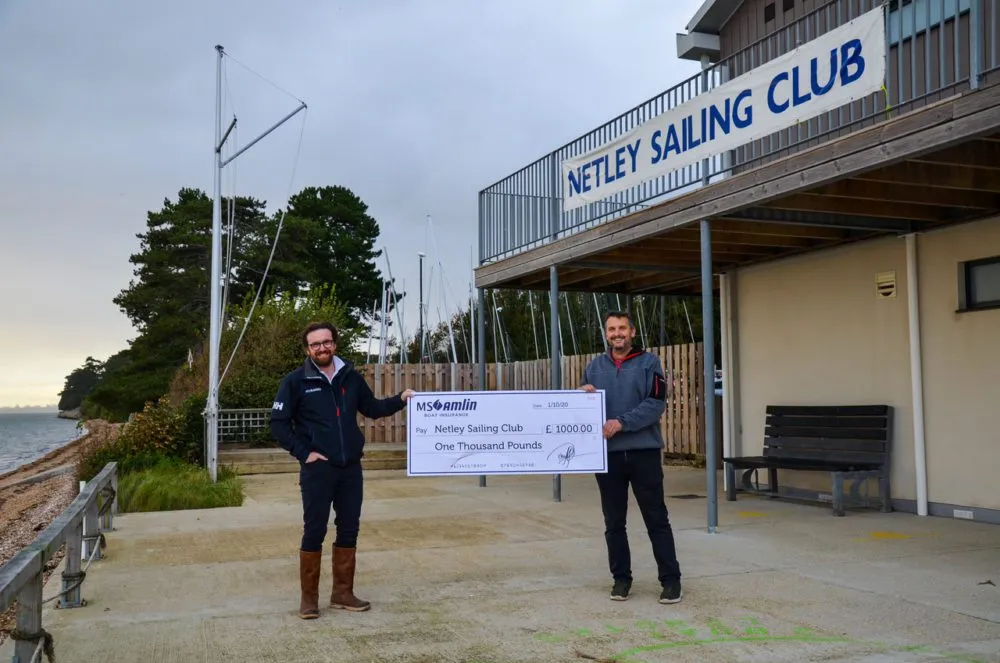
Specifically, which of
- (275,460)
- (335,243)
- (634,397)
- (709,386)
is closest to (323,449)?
(634,397)

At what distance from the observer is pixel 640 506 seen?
6051mm

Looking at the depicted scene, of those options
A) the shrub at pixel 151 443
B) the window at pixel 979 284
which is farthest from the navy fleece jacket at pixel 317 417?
the shrub at pixel 151 443

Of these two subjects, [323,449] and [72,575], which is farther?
[72,575]

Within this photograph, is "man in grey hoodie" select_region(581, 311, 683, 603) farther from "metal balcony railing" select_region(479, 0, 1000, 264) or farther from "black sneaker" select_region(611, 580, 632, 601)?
"metal balcony railing" select_region(479, 0, 1000, 264)

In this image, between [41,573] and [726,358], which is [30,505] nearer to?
[726,358]

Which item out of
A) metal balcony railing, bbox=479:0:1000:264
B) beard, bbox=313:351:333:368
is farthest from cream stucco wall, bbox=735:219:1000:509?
beard, bbox=313:351:333:368

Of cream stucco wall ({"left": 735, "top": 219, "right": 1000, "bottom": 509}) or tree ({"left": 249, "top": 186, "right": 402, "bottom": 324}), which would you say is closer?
cream stucco wall ({"left": 735, "top": 219, "right": 1000, "bottom": 509})

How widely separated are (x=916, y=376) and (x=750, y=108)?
3323mm

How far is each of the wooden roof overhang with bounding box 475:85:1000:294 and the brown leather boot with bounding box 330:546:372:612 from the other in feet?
15.1

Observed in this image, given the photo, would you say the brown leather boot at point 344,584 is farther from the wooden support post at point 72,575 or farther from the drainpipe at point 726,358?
the drainpipe at point 726,358

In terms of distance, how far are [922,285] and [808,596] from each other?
4.71 meters

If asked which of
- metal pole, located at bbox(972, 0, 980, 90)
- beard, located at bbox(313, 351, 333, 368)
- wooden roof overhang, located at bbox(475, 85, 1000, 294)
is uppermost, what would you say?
metal pole, located at bbox(972, 0, 980, 90)

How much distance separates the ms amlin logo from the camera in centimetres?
681
